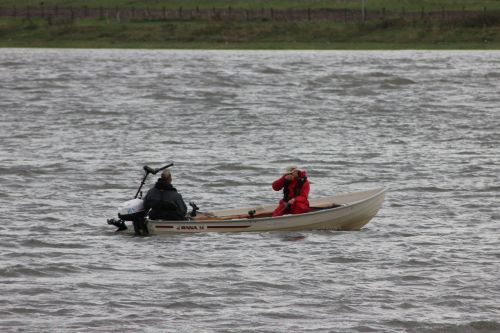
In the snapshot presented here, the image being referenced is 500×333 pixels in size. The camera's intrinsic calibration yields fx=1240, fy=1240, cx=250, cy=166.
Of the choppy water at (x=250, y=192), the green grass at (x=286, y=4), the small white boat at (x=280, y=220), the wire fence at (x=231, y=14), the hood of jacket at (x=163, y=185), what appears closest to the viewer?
the choppy water at (x=250, y=192)

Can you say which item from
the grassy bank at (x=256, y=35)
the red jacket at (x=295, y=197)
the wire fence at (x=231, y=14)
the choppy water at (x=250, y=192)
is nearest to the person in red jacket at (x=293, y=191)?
the red jacket at (x=295, y=197)

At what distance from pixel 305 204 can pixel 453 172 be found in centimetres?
1262

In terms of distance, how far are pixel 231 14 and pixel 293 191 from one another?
8123 cm

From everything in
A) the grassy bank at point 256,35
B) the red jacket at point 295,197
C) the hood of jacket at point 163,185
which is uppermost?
the hood of jacket at point 163,185

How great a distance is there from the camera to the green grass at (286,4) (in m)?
112

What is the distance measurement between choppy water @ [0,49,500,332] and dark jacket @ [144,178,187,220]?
0.53 m

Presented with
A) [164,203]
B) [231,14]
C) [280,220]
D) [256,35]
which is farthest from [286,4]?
[164,203]

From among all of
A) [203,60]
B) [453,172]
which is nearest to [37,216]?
[453,172]

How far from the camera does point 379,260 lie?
81.4ft

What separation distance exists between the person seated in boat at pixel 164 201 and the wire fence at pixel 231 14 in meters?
72.2

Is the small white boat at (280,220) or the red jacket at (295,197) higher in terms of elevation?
the red jacket at (295,197)

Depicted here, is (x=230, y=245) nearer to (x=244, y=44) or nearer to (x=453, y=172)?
(x=453, y=172)

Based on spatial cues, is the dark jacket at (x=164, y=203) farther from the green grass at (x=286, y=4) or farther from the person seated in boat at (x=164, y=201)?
the green grass at (x=286, y=4)

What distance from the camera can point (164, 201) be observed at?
87.1 feet
